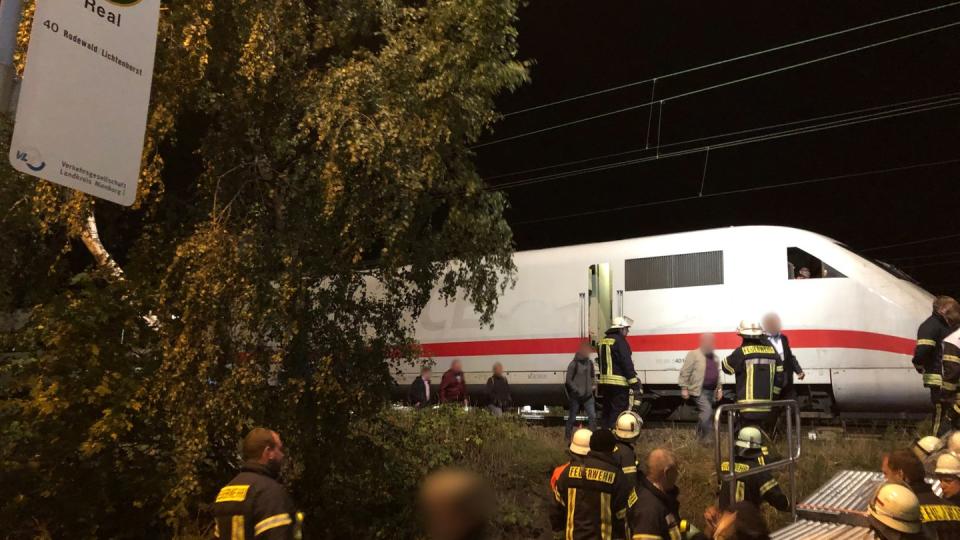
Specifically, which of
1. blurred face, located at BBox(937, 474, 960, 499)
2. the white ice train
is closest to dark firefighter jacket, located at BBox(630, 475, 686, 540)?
blurred face, located at BBox(937, 474, 960, 499)

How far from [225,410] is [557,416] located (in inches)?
395

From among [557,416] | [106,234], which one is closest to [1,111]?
[106,234]

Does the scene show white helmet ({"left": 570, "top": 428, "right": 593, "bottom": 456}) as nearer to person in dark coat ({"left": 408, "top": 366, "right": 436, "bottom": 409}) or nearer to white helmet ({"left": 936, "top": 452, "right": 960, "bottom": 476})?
white helmet ({"left": 936, "top": 452, "right": 960, "bottom": 476})

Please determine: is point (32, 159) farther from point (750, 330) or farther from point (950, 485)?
point (750, 330)

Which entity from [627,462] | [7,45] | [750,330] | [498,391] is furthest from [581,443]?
[498,391]

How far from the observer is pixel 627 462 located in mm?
6086

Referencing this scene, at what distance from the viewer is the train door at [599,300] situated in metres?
15.8

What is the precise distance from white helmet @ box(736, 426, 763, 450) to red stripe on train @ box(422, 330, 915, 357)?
4.61 meters

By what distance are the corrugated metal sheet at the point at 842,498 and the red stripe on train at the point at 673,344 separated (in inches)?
208

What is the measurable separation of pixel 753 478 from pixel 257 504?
5060 millimetres

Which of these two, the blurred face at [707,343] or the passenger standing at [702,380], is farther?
the blurred face at [707,343]

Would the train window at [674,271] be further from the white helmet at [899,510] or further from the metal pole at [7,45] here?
the metal pole at [7,45]

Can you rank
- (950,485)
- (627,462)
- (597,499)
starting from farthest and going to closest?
(627,462)
(597,499)
(950,485)

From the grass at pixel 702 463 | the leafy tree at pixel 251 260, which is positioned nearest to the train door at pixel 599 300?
the grass at pixel 702 463
